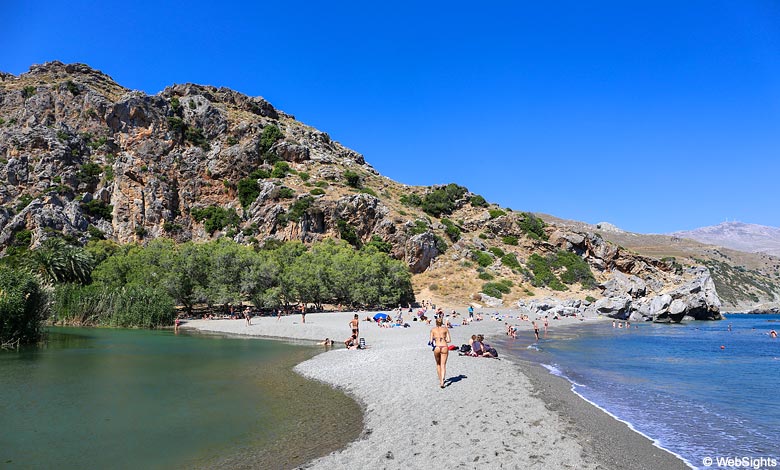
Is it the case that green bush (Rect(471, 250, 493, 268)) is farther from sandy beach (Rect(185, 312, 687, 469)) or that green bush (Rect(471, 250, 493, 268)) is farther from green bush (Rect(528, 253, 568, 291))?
sandy beach (Rect(185, 312, 687, 469))

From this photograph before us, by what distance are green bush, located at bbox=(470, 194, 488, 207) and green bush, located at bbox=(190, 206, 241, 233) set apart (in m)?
51.4

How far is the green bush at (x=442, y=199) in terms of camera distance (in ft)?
329

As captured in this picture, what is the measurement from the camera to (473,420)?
11648mm

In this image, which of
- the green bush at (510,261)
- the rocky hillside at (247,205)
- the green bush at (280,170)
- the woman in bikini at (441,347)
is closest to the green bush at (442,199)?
the rocky hillside at (247,205)

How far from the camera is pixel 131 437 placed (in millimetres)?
11609

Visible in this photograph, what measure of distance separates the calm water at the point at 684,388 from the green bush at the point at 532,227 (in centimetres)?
6000

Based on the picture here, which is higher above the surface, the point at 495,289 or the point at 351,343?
the point at 495,289

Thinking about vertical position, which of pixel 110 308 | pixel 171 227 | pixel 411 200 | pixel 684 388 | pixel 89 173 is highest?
pixel 89 173

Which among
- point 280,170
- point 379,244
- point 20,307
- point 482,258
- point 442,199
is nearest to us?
point 20,307

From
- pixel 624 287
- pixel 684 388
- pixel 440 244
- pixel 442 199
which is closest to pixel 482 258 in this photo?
pixel 440 244

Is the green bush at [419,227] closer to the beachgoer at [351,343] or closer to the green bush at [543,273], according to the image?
the green bush at [543,273]

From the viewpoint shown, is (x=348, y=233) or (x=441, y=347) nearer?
(x=441, y=347)

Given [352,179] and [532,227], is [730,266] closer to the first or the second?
[532,227]

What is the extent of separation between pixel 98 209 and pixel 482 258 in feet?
222
